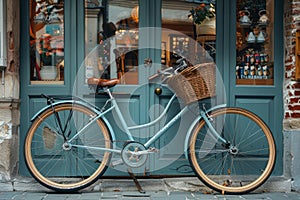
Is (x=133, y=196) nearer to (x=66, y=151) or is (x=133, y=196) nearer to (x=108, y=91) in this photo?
(x=66, y=151)

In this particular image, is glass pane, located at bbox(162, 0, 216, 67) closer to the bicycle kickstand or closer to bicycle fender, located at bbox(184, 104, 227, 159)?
bicycle fender, located at bbox(184, 104, 227, 159)


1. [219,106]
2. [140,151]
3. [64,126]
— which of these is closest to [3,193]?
[64,126]

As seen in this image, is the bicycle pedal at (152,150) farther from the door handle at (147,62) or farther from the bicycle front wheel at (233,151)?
the door handle at (147,62)

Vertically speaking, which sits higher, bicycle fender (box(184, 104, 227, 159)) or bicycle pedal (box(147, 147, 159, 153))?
bicycle fender (box(184, 104, 227, 159))

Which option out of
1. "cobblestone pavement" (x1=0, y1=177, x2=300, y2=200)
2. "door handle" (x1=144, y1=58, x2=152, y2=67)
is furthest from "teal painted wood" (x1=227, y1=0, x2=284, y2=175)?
"door handle" (x1=144, y1=58, x2=152, y2=67)

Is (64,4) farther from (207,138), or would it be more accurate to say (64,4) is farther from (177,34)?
(207,138)

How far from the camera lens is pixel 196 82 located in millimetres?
5023

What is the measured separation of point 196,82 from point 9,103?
203cm

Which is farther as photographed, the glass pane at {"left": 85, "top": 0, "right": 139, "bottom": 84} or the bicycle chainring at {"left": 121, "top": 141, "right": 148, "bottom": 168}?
the glass pane at {"left": 85, "top": 0, "right": 139, "bottom": 84}

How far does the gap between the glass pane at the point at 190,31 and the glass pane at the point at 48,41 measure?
4.02 ft

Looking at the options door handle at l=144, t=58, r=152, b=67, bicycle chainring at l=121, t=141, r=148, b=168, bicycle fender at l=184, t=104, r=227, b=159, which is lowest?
bicycle chainring at l=121, t=141, r=148, b=168

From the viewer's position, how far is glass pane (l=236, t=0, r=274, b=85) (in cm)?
574

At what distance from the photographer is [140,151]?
5.13 m

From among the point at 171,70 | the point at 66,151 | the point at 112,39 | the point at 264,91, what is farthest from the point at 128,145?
the point at 264,91
